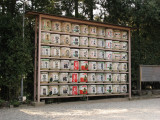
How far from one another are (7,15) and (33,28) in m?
1.34

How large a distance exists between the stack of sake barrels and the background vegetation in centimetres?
80

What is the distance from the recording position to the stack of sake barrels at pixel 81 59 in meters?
9.66

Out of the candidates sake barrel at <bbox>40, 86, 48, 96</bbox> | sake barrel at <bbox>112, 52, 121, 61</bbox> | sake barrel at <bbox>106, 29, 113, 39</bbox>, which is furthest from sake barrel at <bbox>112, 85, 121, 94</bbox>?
sake barrel at <bbox>40, 86, 48, 96</bbox>

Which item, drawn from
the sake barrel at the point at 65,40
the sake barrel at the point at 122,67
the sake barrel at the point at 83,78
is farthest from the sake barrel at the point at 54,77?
the sake barrel at the point at 122,67

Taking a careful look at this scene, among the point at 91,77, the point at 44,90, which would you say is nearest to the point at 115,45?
the point at 91,77

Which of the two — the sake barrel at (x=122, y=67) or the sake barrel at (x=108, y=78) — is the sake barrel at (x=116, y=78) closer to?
the sake barrel at (x=108, y=78)

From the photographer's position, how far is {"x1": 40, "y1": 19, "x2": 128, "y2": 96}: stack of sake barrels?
966 centimetres

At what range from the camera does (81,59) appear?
34.2 feet

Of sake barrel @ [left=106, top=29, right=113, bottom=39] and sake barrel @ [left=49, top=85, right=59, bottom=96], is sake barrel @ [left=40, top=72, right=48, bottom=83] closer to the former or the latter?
sake barrel @ [left=49, top=85, right=59, bottom=96]

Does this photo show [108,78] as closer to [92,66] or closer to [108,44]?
[92,66]

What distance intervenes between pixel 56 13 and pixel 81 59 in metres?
5.00

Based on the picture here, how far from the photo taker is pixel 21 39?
9031 mm

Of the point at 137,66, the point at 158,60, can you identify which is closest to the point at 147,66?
the point at 137,66

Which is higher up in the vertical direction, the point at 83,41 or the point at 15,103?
the point at 83,41
